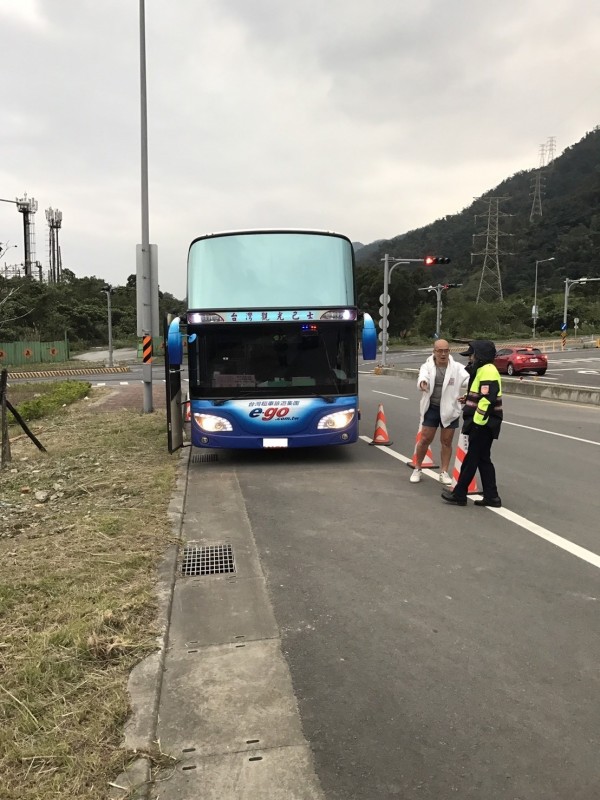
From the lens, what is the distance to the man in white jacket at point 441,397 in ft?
→ 25.2

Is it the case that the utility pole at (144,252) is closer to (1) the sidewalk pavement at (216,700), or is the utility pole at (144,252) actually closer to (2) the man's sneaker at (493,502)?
(2) the man's sneaker at (493,502)

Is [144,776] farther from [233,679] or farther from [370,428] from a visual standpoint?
[370,428]

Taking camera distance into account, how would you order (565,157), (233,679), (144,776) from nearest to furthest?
(144,776) → (233,679) → (565,157)

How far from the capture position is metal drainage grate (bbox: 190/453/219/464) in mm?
9570

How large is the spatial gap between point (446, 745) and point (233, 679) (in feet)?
3.79

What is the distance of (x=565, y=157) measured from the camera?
176250 mm

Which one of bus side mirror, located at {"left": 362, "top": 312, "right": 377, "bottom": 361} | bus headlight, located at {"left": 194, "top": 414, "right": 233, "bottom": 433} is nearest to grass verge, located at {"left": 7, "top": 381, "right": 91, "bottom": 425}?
bus headlight, located at {"left": 194, "top": 414, "right": 233, "bottom": 433}

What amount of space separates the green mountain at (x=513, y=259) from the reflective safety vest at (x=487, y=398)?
4368cm

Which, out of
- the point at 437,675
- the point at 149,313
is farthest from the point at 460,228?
the point at 437,675

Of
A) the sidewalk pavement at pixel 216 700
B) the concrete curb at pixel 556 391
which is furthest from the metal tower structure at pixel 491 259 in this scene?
the sidewalk pavement at pixel 216 700

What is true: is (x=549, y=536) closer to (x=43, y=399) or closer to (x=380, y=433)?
(x=380, y=433)

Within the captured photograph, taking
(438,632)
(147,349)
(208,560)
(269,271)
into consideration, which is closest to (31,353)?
(147,349)

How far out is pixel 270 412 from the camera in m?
8.62

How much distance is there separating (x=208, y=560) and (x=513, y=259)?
129985 mm
